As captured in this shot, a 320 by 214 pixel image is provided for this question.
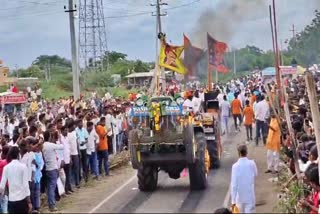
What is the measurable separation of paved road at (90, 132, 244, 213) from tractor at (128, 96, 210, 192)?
0.50 metres

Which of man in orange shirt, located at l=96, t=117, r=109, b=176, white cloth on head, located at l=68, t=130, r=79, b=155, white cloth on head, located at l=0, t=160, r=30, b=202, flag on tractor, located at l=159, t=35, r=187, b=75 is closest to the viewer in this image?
white cloth on head, located at l=0, t=160, r=30, b=202

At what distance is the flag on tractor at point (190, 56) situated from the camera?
22.8 meters

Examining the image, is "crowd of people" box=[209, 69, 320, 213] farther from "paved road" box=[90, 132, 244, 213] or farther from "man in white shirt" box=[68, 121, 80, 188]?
"man in white shirt" box=[68, 121, 80, 188]

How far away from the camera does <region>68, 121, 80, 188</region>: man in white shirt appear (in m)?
15.2

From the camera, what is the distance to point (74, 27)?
26.2 m

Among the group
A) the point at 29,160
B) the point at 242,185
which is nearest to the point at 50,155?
the point at 29,160

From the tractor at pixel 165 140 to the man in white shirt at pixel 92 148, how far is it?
204 centimetres

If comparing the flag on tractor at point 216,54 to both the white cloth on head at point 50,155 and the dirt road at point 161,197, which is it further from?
the white cloth on head at point 50,155

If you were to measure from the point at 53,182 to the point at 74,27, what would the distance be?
45.1 ft

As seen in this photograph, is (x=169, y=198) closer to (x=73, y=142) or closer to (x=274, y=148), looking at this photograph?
(x=73, y=142)

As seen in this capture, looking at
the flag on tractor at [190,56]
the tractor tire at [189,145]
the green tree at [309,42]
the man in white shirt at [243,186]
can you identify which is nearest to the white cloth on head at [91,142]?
the tractor tire at [189,145]

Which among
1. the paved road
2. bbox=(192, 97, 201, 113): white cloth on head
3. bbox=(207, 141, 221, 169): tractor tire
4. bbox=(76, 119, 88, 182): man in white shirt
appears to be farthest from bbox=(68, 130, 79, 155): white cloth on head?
bbox=(207, 141, 221, 169): tractor tire

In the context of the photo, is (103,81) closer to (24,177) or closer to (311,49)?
(311,49)

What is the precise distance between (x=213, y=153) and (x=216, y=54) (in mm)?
7163
